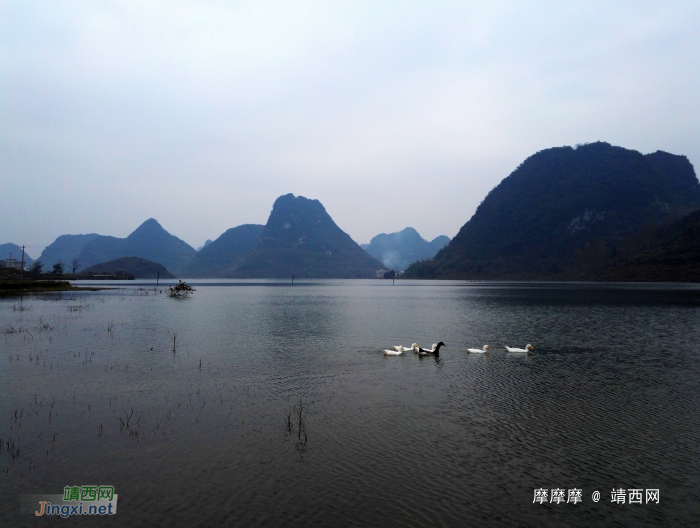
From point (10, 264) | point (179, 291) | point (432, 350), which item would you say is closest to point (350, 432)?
point (432, 350)

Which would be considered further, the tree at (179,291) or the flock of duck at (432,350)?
the tree at (179,291)

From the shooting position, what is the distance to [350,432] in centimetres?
1591

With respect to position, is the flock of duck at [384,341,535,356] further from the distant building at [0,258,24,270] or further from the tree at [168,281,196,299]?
the distant building at [0,258,24,270]

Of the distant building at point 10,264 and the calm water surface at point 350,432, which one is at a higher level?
the distant building at point 10,264

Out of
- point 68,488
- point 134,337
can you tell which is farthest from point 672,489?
point 134,337

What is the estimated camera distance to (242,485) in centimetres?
1184

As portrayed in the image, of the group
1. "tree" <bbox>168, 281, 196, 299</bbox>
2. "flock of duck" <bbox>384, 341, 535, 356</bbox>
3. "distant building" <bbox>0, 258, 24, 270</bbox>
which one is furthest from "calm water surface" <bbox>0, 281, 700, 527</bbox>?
"distant building" <bbox>0, 258, 24, 270</bbox>

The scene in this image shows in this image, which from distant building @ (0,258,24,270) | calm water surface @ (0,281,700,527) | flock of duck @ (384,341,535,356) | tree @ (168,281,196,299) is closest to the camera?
calm water surface @ (0,281,700,527)

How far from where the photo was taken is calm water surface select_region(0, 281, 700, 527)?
35.6 feet

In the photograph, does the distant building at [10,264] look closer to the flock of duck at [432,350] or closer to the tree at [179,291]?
the tree at [179,291]

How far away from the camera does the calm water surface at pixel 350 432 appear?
10.9m

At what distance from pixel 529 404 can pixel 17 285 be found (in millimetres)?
127032

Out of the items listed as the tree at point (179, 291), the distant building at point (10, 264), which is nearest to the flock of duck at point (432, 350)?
the tree at point (179, 291)

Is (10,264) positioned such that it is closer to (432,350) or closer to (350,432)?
(432,350)
